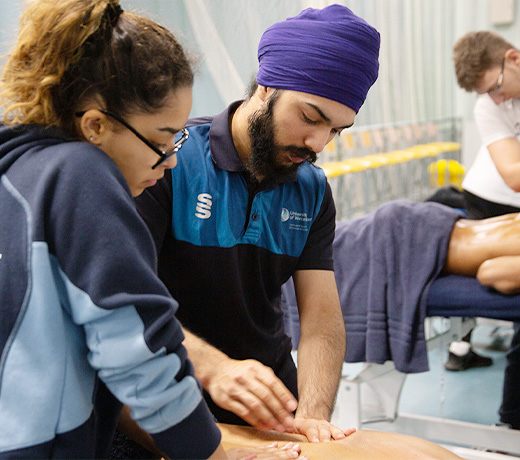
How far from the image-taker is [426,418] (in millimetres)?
2383

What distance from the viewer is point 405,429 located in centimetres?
242

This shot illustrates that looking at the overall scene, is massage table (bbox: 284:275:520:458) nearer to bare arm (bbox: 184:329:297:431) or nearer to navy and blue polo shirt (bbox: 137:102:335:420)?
navy and blue polo shirt (bbox: 137:102:335:420)

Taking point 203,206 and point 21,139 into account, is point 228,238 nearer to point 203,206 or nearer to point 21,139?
point 203,206

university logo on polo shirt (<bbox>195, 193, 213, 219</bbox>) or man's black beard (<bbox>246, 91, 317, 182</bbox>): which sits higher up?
man's black beard (<bbox>246, 91, 317, 182</bbox>)

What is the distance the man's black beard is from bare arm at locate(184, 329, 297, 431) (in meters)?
0.45

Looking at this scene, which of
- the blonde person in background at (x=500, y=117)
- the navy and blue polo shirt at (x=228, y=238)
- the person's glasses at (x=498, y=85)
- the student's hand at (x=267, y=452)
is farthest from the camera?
the person's glasses at (x=498, y=85)

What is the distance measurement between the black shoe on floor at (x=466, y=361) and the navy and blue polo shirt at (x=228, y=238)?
78.3 inches

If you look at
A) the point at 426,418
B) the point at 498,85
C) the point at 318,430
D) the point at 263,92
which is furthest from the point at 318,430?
the point at 498,85

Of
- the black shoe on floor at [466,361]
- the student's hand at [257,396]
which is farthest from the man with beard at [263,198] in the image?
the black shoe on floor at [466,361]

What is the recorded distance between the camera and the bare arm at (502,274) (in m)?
2.04

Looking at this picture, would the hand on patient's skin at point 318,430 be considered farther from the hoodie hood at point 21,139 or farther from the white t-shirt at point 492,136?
the white t-shirt at point 492,136

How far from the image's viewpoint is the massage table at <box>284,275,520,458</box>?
213cm

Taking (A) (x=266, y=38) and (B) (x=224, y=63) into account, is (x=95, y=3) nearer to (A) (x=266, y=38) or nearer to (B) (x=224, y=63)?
(A) (x=266, y=38)

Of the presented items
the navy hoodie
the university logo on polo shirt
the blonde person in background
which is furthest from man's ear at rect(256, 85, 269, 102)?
the blonde person in background
